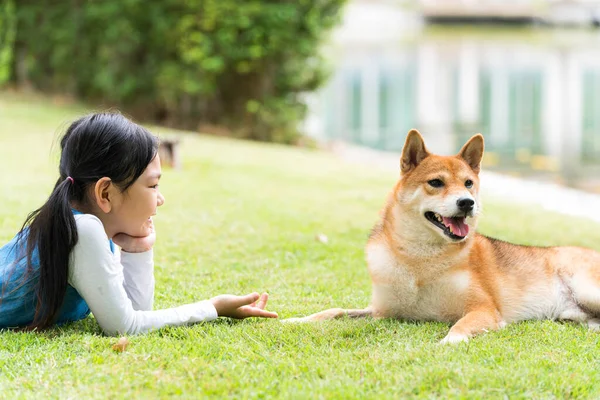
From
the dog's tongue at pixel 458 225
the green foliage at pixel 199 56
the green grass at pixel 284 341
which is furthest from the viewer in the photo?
the green foliage at pixel 199 56

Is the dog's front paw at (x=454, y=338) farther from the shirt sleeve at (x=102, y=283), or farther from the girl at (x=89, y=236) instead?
the shirt sleeve at (x=102, y=283)

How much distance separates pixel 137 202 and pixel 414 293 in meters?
1.54

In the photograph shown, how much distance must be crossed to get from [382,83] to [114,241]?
22.2m

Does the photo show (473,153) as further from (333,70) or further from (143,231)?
(333,70)

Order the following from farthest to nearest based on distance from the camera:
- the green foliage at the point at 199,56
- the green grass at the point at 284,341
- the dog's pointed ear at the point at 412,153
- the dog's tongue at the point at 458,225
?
the green foliage at the point at 199,56 < the dog's pointed ear at the point at 412,153 < the dog's tongue at the point at 458,225 < the green grass at the point at 284,341

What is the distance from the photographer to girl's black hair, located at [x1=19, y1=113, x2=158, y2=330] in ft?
11.6

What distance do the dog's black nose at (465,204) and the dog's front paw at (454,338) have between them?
65 centimetres

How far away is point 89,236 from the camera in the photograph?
3543 millimetres

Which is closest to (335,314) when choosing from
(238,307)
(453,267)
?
(238,307)

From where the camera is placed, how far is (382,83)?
25.5m

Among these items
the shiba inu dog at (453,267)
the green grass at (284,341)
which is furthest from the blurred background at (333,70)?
the shiba inu dog at (453,267)

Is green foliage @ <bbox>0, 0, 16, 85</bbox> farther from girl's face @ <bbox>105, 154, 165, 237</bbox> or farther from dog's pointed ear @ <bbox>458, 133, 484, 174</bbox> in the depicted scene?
dog's pointed ear @ <bbox>458, 133, 484, 174</bbox>

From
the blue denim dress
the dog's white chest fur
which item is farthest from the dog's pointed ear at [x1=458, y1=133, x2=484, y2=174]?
the blue denim dress

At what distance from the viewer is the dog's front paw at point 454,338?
3.66m
